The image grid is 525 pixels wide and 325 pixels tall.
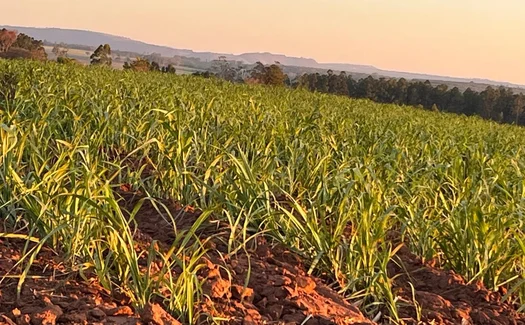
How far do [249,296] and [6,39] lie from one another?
263 ft

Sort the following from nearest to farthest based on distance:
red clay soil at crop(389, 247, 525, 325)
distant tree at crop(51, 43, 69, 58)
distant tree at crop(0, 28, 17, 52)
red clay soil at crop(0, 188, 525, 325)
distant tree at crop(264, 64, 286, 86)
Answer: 1. red clay soil at crop(0, 188, 525, 325)
2. red clay soil at crop(389, 247, 525, 325)
3. distant tree at crop(264, 64, 286, 86)
4. distant tree at crop(0, 28, 17, 52)
5. distant tree at crop(51, 43, 69, 58)

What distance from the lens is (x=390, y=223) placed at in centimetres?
310

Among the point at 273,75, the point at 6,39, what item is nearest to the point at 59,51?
the point at 6,39

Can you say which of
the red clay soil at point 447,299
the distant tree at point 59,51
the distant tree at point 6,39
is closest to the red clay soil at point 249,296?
the red clay soil at point 447,299

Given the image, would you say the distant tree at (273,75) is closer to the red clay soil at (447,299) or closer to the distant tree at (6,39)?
the distant tree at (6,39)

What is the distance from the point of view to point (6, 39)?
72438mm

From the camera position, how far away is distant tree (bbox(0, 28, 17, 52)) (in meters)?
70.6

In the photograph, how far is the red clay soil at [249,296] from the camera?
1739 millimetres

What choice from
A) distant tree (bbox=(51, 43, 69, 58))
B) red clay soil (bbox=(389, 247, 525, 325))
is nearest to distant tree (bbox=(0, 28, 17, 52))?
distant tree (bbox=(51, 43, 69, 58))

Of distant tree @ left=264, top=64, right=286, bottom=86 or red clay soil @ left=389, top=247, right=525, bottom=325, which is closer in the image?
red clay soil @ left=389, top=247, right=525, bottom=325

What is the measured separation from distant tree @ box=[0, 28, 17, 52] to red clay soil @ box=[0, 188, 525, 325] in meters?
76.6

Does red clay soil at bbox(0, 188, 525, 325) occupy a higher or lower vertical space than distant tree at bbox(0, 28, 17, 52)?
lower

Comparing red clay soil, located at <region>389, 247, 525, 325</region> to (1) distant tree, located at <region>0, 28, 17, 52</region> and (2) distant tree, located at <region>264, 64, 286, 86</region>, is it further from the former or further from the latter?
(1) distant tree, located at <region>0, 28, 17, 52</region>

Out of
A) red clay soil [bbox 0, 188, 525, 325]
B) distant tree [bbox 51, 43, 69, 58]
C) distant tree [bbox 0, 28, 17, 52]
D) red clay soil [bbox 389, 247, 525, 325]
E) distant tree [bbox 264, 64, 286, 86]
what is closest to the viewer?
red clay soil [bbox 0, 188, 525, 325]
